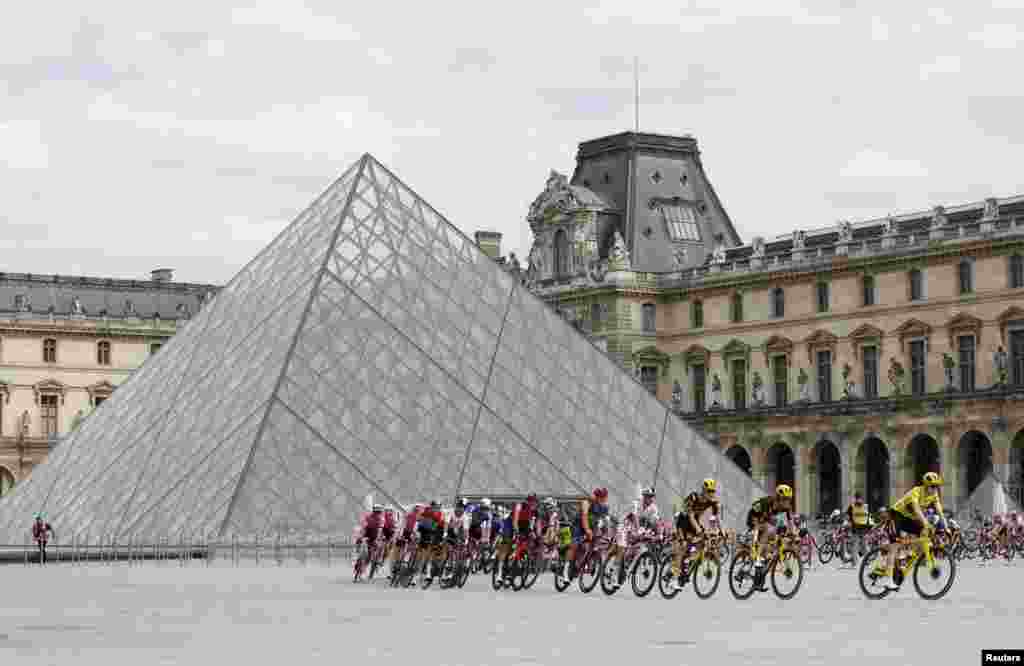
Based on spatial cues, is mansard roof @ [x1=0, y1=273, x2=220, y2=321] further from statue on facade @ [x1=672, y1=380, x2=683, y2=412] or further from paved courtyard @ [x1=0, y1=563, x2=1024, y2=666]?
paved courtyard @ [x1=0, y1=563, x2=1024, y2=666]

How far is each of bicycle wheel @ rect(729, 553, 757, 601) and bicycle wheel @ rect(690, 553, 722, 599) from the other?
295 millimetres

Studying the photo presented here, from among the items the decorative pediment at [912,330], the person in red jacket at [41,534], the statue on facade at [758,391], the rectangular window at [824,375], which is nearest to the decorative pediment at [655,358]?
the statue on facade at [758,391]

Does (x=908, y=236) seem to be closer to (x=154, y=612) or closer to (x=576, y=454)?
(x=576, y=454)

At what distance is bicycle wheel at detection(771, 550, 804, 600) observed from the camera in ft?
81.5

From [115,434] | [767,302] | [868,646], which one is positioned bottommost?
[868,646]

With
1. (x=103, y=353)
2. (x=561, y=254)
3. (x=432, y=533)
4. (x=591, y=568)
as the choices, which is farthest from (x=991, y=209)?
(x=591, y=568)

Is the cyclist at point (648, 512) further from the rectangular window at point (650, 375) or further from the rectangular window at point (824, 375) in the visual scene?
the rectangular window at point (650, 375)

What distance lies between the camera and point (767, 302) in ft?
299

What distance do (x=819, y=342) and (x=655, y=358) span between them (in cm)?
940

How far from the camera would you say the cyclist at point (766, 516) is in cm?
2489

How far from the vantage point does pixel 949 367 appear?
82.1 m

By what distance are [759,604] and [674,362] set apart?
7258 cm

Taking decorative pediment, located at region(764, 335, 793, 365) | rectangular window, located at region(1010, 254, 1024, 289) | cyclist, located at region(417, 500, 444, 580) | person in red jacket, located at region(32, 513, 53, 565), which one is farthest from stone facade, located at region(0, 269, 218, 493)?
cyclist, located at region(417, 500, 444, 580)

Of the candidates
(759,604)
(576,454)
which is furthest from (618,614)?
(576,454)
